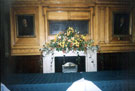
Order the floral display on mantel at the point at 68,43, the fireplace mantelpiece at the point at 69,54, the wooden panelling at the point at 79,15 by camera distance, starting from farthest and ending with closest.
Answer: the wooden panelling at the point at 79,15, the fireplace mantelpiece at the point at 69,54, the floral display on mantel at the point at 68,43

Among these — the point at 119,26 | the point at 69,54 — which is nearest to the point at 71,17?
the point at 69,54

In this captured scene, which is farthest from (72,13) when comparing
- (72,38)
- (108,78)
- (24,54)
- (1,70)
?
(1,70)

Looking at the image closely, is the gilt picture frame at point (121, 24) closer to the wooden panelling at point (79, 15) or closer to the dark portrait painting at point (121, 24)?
the dark portrait painting at point (121, 24)

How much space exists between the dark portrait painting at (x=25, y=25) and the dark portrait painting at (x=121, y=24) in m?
2.62

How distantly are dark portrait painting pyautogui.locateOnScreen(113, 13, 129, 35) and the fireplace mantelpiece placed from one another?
99cm

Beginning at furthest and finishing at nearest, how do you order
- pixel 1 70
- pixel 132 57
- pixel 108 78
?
1. pixel 108 78
2. pixel 132 57
3. pixel 1 70

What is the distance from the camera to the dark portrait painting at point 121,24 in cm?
381

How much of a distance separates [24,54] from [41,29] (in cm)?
95

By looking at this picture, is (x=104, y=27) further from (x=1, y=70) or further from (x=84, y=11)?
(x=1, y=70)

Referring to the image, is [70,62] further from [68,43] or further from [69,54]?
[68,43]

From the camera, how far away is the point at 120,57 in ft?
12.7

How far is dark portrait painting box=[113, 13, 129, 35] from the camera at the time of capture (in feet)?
12.5

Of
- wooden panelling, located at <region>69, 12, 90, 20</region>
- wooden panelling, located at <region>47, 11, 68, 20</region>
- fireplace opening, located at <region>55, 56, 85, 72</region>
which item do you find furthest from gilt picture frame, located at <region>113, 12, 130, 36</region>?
wooden panelling, located at <region>47, 11, 68, 20</region>

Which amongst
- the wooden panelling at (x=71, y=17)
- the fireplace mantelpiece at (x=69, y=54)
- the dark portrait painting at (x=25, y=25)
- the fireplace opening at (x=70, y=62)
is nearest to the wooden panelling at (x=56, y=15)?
the wooden panelling at (x=71, y=17)
